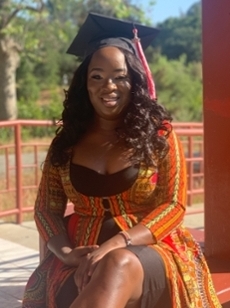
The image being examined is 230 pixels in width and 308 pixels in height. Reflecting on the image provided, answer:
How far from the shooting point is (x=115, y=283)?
2.20 meters

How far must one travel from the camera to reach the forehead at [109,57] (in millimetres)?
2665

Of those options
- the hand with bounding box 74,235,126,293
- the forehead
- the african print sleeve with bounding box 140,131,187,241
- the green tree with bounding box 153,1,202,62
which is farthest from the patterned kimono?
the green tree with bounding box 153,1,202,62

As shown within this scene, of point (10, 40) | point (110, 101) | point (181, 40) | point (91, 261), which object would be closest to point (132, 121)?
point (110, 101)

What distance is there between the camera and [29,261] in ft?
16.2

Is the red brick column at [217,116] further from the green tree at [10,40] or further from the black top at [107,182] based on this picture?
the green tree at [10,40]

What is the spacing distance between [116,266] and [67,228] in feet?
1.93

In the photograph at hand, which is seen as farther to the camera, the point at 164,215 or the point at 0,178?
the point at 0,178

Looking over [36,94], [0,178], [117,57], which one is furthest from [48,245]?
[36,94]

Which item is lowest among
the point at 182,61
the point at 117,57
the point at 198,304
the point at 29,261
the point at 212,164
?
the point at 29,261

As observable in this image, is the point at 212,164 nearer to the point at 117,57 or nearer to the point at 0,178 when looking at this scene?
→ the point at 117,57

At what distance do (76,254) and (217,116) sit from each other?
1.13 metres

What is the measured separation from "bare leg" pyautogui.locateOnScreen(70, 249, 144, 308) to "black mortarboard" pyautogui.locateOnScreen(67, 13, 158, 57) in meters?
0.94

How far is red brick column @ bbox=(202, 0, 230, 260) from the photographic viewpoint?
317cm

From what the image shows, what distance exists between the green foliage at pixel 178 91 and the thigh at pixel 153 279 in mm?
24487
